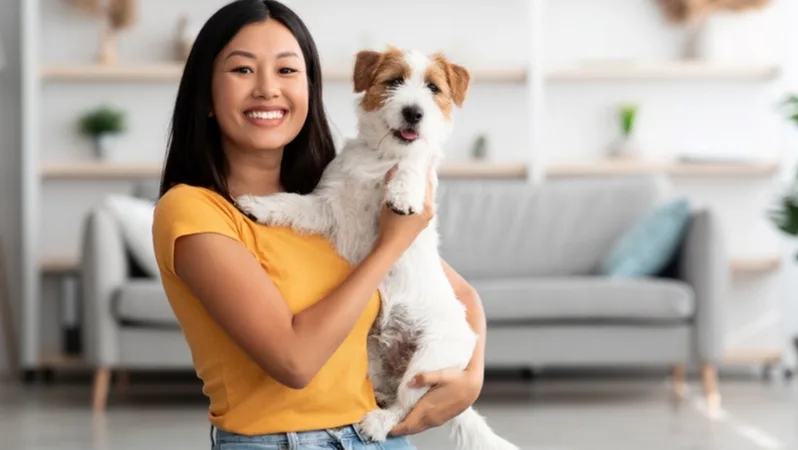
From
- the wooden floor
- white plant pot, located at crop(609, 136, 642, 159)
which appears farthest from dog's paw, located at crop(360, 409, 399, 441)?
white plant pot, located at crop(609, 136, 642, 159)

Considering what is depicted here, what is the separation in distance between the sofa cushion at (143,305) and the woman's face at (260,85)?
3052 millimetres

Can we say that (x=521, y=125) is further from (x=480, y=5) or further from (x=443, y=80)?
(x=443, y=80)

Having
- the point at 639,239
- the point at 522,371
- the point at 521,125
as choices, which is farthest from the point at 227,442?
the point at 521,125

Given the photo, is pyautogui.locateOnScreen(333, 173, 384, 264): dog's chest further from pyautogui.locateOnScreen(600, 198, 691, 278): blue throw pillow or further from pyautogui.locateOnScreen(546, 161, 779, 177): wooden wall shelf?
pyautogui.locateOnScreen(546, 161, 779, 177): wooden wall shelf

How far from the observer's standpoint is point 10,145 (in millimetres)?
5969

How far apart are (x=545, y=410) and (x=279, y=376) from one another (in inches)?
131

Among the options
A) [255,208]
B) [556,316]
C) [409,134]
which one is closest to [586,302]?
[556,316]

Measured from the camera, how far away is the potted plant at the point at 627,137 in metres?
5.93

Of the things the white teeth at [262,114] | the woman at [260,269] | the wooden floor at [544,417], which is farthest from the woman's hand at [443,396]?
the wooden floor at [544,417]

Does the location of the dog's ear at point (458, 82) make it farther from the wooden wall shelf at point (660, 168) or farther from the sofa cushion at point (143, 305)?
the wooden wall shelf at point (660, 168)

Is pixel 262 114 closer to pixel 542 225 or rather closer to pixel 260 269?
pixel 260 269

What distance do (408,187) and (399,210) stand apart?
3.4 inches

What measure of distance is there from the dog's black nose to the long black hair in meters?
0.21

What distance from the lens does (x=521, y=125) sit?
20.3 feet
